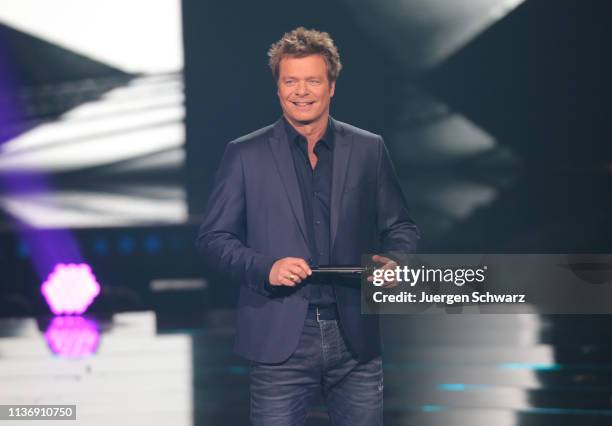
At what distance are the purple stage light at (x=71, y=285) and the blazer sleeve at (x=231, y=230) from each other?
3761mm

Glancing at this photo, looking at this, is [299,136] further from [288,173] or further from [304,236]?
[304,236]

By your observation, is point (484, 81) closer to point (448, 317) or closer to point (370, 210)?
point (448, 317)

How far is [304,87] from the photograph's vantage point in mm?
1968

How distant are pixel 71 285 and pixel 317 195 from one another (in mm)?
3941

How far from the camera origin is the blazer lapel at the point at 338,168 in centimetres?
194

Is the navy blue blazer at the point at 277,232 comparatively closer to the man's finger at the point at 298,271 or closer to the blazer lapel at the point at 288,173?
the blazer lapel at the point at 288,173

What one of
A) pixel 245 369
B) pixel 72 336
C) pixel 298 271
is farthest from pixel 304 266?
pixel 72 336

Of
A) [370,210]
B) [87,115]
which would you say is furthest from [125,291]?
[370,210]

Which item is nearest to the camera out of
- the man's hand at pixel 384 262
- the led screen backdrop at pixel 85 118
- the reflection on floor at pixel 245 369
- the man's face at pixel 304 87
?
the man's hand at pixel 384 262

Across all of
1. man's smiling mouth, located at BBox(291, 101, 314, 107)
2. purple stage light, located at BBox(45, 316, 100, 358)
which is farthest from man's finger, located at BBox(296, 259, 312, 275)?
purple stage light, located at BBox(45, 316, 100, 358)

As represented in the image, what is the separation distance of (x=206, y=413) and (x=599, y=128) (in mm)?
3198

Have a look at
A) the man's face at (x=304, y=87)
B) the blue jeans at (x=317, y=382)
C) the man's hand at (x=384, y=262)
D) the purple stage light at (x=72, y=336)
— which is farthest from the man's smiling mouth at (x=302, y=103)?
the purple stage light at (x=72, y=336)

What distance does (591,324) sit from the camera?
530 cm

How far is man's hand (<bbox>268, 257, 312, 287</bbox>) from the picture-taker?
1.76 meters
